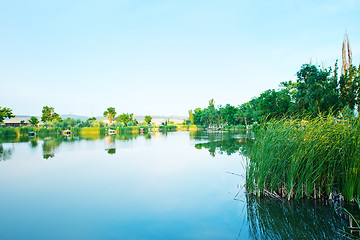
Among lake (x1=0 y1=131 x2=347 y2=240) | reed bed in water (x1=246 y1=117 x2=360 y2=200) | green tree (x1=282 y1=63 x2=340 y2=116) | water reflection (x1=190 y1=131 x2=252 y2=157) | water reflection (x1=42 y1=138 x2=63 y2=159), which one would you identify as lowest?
lake (x1=0 y1=131 x2=347 y2=240)

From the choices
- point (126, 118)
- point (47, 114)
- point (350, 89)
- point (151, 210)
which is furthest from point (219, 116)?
point (151, 210)

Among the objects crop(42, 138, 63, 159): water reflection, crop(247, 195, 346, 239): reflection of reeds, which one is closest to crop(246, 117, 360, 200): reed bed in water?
crop(247, 195, 346, 239): reflection of reeds

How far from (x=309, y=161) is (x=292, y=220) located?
1.24 meters

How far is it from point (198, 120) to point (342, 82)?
66.2 meters

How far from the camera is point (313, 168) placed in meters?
5.12

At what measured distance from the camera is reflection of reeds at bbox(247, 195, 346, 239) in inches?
158

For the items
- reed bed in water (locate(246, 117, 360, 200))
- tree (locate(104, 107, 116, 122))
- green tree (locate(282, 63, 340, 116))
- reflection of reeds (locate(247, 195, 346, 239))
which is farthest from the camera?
tree (locate(104, 107, 116, 122))

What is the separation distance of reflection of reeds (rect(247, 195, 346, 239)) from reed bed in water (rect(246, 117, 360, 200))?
308 mm

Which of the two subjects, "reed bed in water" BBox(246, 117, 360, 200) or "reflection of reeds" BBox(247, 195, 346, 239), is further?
"reed bed in water" BBox(246, 117, 360, 200)

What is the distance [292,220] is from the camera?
447 cm

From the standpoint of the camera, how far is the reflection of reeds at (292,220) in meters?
4.02

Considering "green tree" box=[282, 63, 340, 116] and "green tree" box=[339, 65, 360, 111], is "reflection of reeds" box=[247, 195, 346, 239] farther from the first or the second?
"green tree" box=[339, 65, 360, 111]

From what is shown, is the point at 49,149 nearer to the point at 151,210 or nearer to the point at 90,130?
the point at 151,210

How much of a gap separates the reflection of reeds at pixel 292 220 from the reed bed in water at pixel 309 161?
31cm
